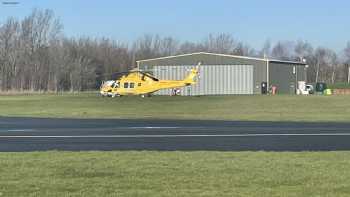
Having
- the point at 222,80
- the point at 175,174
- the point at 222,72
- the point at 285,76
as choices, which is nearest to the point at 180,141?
the point at 175,174

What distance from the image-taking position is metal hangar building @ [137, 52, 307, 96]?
81.9m

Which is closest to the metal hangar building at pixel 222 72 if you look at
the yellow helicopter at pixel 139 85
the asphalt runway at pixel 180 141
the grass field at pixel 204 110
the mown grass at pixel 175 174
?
the yellow helicopter at pixel 139 85

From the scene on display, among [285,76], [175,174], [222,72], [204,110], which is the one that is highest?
[222,72]

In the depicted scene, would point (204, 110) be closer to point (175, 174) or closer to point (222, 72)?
point (175, 174)

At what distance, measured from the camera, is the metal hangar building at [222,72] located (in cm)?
8188

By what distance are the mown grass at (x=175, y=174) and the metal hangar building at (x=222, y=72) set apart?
66.9 meters

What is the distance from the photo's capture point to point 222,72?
83438mm

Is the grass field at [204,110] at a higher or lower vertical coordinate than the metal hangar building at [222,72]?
lower

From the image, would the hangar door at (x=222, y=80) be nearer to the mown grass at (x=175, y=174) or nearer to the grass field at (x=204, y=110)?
the grass field at (x=204, y=110)

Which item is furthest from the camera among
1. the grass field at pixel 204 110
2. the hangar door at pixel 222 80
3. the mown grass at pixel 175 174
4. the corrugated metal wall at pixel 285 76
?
the corrugated metal wall at pixel 285 76

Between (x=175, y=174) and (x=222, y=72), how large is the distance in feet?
242

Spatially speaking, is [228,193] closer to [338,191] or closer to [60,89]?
[338,191]

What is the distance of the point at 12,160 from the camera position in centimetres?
1202

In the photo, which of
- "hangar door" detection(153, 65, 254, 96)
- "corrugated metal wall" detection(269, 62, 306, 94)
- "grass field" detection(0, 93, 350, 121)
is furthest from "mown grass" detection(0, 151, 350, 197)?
"corrugated metal wall" detection(269, 62, 306, 94)
